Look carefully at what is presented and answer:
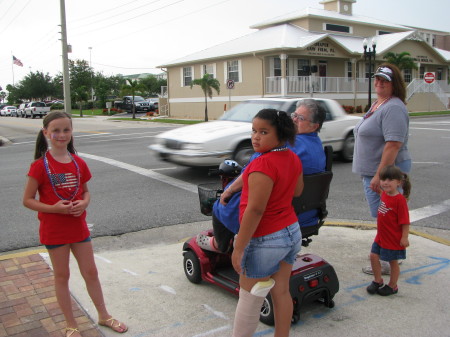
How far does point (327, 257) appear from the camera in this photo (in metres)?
4.75

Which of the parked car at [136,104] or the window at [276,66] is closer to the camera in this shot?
the window at [276,66]

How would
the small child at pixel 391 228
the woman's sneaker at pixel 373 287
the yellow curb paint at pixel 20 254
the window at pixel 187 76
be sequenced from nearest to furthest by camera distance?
the small child at pixel 391 228 < the woman's sneaker at pixel 373 287 < the yellow curb paint at pixel 20 254 < the window at pixel 187 76

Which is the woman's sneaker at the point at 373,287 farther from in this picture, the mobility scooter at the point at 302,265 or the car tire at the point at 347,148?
the car tire at the point at 347,148

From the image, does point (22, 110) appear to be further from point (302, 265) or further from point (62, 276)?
point (302, 265)

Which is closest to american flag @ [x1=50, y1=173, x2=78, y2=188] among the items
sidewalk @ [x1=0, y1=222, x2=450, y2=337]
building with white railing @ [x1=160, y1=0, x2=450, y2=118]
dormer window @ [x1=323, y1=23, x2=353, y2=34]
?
sidewalk @ [x1=0, y1=222, x2=450, y2=337]

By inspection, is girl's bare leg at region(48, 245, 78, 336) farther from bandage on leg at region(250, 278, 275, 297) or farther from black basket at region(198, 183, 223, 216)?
bandage on leg at region(250, 278, 275, 297)

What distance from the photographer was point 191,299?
385cm

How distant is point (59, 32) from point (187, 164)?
20.2m

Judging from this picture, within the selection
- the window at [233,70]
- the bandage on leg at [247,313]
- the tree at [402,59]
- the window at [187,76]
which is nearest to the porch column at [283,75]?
the window at [233,70]

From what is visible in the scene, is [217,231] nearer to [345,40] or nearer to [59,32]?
[59,32]

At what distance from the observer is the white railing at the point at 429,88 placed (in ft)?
119

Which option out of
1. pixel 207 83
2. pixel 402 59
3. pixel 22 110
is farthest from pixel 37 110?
pixel 402 59

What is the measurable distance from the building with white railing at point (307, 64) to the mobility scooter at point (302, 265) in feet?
82.6

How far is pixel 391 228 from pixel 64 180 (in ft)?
8.47
